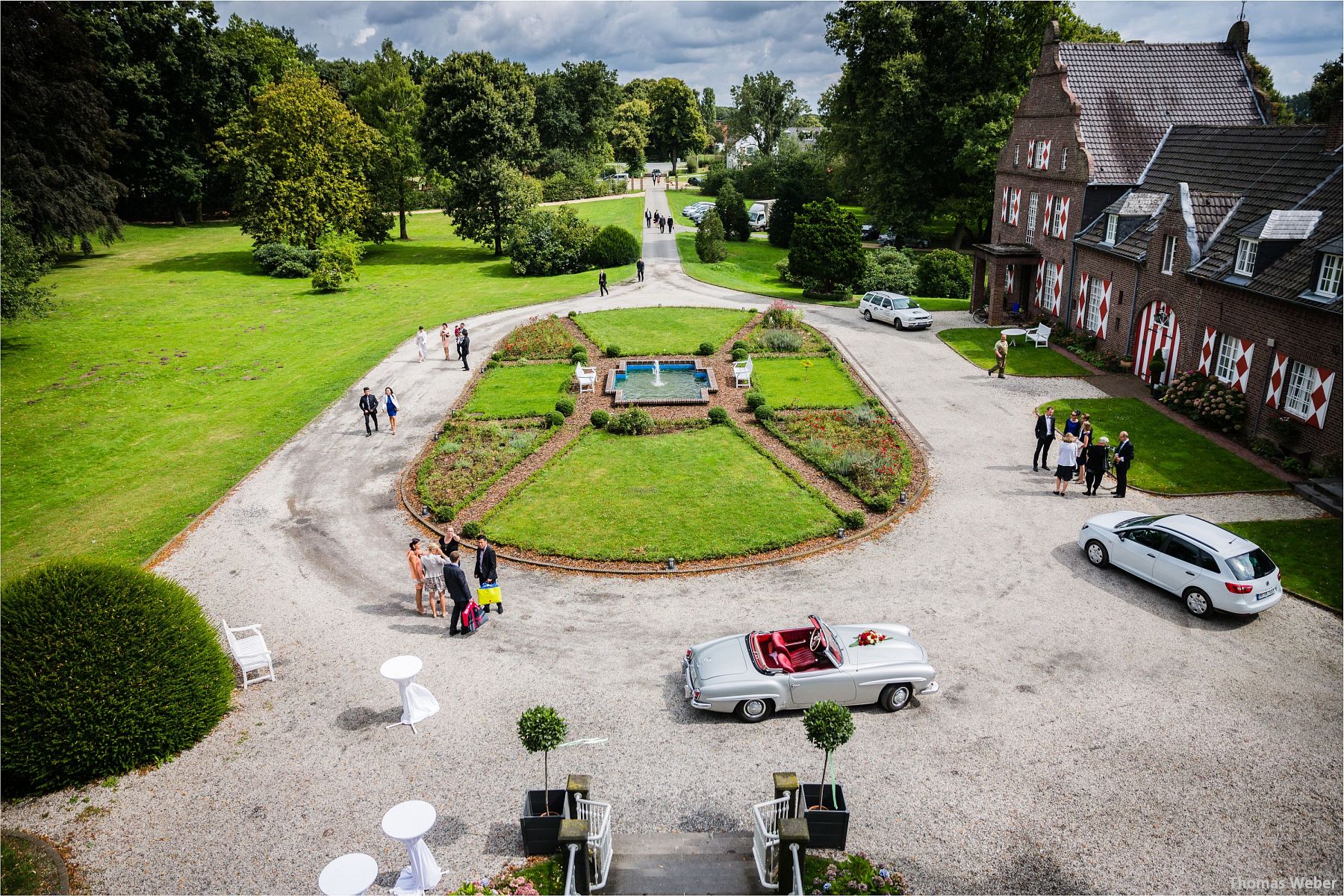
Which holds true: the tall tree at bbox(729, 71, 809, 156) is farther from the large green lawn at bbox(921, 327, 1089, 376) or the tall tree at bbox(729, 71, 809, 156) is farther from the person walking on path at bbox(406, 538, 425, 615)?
the person walking on path at bbox(406, 538, 425, 615)

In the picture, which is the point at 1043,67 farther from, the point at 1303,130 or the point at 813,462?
the point at 813,462

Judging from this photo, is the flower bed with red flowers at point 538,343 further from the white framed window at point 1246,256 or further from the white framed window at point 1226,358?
the white framed window at point 1246,256

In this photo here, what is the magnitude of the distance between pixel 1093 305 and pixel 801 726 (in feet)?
89.5

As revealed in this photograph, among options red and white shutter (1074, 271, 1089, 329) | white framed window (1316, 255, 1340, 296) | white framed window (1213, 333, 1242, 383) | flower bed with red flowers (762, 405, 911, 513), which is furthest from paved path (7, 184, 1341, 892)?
red and white shutter (1074, 271, 1089, 329)

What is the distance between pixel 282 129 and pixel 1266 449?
54406 millimetres

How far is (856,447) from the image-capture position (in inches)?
945

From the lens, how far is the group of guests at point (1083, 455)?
21.0m

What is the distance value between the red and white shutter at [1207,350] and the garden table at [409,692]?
25.2 m

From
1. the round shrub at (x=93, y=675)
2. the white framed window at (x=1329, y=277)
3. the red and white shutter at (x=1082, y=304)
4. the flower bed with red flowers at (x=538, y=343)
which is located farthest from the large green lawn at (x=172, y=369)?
the white framed window at (x=1329, y=277)

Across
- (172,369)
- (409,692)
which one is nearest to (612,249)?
(172,369)

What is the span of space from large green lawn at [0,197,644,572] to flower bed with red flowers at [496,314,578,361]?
5518 millimetres

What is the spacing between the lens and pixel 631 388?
99.0 ft

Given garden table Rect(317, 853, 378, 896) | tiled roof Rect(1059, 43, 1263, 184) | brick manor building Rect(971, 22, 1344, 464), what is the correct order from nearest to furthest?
1. garden table Rect(317, 853, 378, 896)
2. brick manor building Rect(971, 22, 1344, 464)
3. tiled roof Rect(1059, 43, 1263, 184)

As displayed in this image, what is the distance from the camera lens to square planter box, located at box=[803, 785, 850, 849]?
10.6 metres
